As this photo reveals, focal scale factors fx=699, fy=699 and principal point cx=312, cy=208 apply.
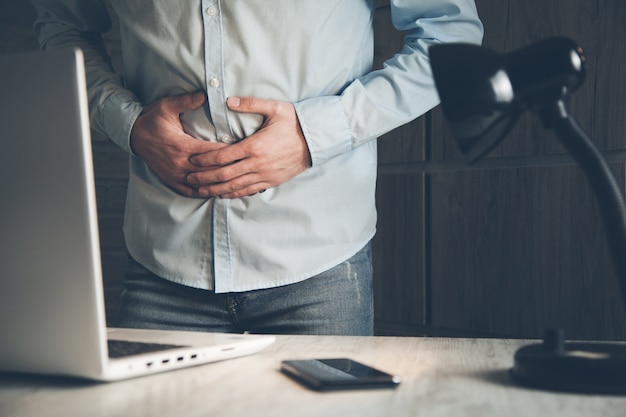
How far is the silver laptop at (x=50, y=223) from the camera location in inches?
23.5

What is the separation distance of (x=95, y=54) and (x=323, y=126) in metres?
0.64

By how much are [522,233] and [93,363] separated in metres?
1.33

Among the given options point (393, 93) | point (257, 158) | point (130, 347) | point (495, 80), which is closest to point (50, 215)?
point (130, 347)

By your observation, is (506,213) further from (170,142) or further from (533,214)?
(170,142)

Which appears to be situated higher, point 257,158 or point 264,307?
point 257,158

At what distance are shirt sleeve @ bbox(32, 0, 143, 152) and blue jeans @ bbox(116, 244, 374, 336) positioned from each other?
31cm

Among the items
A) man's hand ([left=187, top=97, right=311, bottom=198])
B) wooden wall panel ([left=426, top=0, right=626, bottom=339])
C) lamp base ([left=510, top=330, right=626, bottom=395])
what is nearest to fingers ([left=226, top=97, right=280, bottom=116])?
man's hand ([left=187, top=97, right=311, bottom=198])

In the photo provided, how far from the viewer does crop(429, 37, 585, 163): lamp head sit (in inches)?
26.1

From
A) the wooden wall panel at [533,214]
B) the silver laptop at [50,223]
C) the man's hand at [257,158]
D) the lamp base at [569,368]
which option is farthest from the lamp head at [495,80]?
the wooden wall panel at [533,214]

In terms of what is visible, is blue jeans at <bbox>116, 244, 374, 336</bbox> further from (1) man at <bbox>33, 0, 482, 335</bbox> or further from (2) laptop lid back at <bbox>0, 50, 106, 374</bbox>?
(2) laptop lid back at <bbox>0, 50, 106, 374</bbox>

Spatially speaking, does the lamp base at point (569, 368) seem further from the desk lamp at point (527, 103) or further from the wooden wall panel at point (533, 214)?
the wooden wall panel at point (533, 214)

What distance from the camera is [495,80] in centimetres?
66

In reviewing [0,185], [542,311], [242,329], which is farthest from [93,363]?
[542,311]

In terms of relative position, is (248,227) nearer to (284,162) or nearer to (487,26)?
(284,162)
